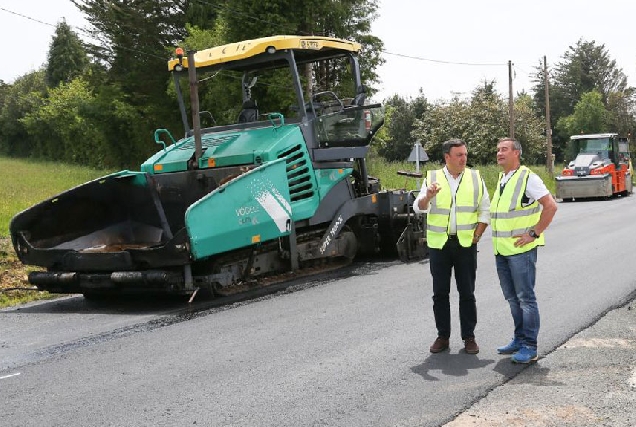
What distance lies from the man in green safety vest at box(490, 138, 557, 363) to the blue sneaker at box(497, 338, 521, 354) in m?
0.07

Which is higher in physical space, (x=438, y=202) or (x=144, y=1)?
(x=144, y=1)

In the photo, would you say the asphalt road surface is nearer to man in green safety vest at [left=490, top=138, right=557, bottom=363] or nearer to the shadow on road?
the shadow on road

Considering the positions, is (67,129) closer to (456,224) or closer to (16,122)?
(16,122)

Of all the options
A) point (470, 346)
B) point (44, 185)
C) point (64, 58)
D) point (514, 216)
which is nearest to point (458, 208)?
point (514, 216)

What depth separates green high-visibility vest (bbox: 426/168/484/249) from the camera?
211 inches

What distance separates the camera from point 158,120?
41.3 meters

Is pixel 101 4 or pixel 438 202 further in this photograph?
pixel 101 4

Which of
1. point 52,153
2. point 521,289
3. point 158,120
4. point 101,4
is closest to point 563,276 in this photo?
point 521,289

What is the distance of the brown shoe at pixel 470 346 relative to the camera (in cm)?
545

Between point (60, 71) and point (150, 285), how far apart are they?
73.6 m

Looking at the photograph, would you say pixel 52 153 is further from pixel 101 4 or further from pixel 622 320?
pixel 622 320

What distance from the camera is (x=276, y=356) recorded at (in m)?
5.48

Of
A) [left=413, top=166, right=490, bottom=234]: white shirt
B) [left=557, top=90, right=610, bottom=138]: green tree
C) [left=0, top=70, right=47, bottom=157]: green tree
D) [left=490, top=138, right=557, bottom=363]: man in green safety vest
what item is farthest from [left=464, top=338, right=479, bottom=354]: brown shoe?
[left=0, top=70, right=47, bottom=157]: green tree

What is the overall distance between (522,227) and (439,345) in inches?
43.6
